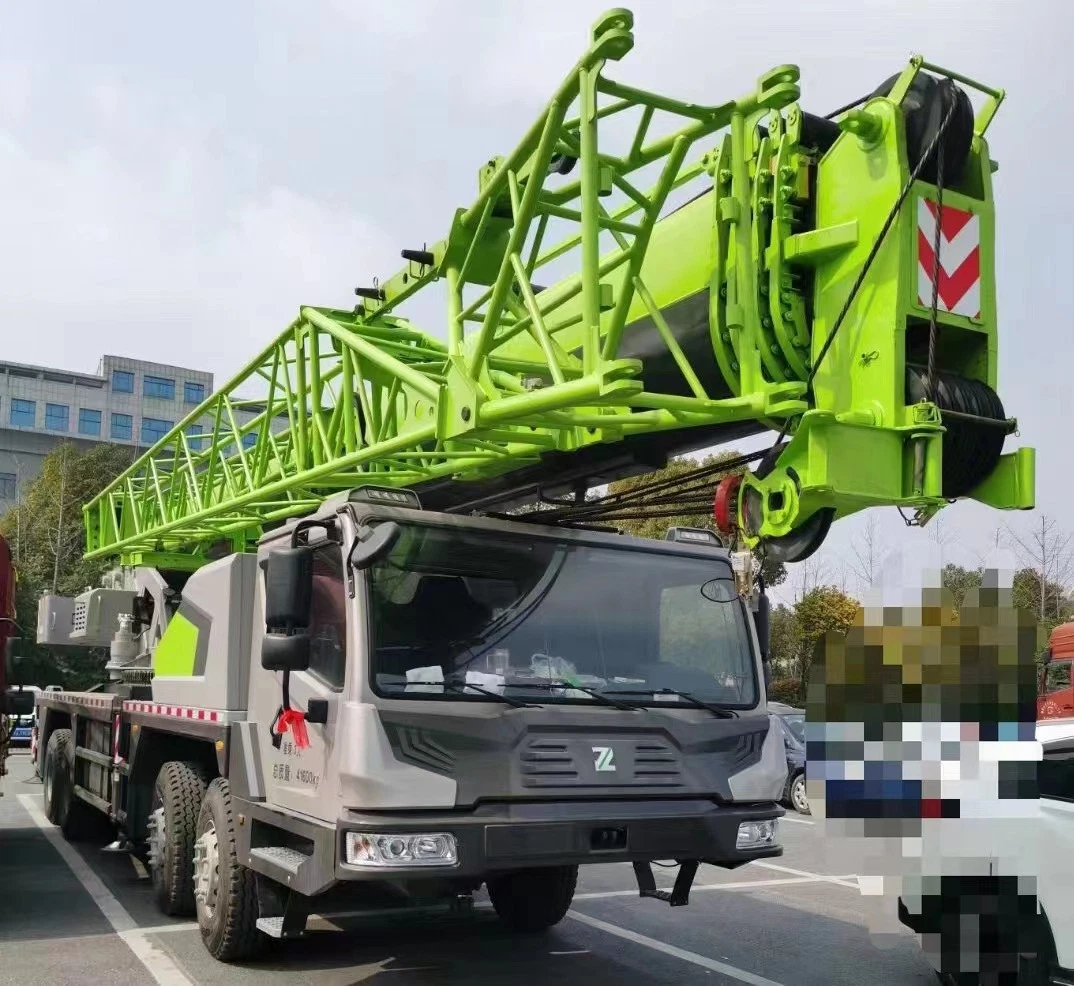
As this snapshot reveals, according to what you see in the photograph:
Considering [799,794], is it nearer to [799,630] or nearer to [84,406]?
[799,630]

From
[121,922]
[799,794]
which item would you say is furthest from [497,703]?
[799,794]

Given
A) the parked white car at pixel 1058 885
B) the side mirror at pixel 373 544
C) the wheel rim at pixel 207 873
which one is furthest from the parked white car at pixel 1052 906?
the wheel rim at pixel 207 873

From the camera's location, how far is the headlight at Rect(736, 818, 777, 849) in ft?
16.1

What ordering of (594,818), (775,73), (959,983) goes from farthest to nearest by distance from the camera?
1. (959,983)
2. (594,818)
3. (775,73)

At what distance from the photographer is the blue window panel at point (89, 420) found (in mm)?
69250

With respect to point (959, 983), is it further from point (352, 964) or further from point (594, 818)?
point (352, 964)

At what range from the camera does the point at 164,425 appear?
71688 millimetres

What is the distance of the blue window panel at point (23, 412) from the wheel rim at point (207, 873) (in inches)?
2724

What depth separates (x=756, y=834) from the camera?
496 centimetres

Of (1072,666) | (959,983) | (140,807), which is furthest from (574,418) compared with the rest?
(1072,666)

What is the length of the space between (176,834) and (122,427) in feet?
225

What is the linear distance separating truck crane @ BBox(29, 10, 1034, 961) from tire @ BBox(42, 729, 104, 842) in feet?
13.0

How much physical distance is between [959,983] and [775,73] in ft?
12.8

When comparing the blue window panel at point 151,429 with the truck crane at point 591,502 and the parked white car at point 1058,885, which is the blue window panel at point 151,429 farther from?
the parked white car at point 1058,885
